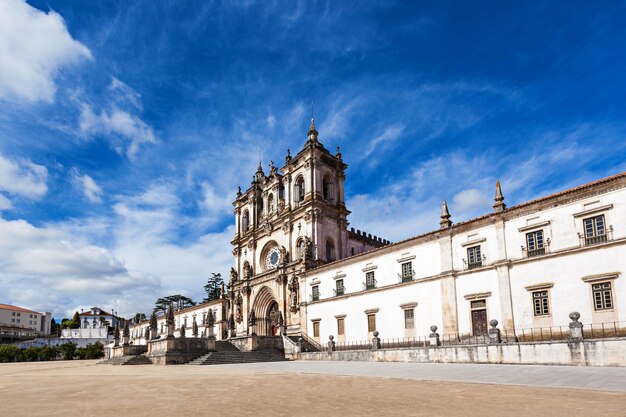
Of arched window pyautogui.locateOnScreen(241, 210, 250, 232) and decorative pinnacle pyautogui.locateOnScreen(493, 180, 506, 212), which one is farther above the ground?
arched window pyautogui.locateOnScreen(241, 210, 250, 232)

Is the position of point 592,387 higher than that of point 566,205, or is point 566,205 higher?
point 566,205

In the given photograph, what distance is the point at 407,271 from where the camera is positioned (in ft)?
98.4

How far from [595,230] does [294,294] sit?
2543cm

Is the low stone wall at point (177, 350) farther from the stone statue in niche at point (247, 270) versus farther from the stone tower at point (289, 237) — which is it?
the stone statue in niche at point (247, 270)

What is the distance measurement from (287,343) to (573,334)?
22.1 meters

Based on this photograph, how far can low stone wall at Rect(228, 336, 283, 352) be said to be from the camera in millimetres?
34188

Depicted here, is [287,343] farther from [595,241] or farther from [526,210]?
[595,241]

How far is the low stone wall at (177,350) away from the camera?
98.4ft

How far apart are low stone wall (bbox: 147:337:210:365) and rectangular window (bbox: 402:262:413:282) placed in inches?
621

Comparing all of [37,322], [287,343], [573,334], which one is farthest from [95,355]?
[37,322]

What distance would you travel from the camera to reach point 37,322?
4838 inches

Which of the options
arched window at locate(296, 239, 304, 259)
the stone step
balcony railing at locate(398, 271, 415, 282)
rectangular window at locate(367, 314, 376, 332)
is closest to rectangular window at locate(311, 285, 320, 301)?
arched window at locate(296, 239, 304, 259)

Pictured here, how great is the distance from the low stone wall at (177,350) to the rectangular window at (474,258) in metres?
20.1

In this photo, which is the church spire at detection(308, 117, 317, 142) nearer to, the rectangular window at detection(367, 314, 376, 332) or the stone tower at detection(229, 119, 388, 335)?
the stone tower at detection(229, 119, 388, 335)
